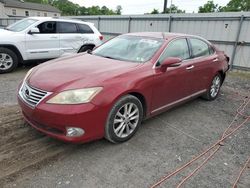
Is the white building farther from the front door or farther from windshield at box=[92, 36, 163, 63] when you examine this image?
the front door

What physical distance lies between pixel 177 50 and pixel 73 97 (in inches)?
88.2

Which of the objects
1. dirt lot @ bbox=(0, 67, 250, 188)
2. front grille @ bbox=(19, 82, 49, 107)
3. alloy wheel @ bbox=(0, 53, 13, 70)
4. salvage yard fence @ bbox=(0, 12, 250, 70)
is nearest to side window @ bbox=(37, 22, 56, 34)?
alloy wheel @ bbox=(0, 53, 13, 70)

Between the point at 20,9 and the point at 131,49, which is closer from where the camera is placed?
the point at 131,49

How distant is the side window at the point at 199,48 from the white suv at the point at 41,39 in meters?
4.46

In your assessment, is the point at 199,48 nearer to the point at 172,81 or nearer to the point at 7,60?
the point at 172,81

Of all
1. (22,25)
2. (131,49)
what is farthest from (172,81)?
(22,25)

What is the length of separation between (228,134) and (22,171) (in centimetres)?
315

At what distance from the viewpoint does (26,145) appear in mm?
3121

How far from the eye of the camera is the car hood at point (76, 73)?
2.90 metres

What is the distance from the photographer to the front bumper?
2.71 meters

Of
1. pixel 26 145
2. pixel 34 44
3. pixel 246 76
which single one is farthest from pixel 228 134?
pixel 34 44

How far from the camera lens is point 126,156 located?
3061 millimetres

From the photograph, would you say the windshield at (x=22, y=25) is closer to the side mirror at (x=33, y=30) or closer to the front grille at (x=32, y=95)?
the side mirror at (x=33, y=30)

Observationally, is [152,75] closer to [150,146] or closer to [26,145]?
[150,146]
